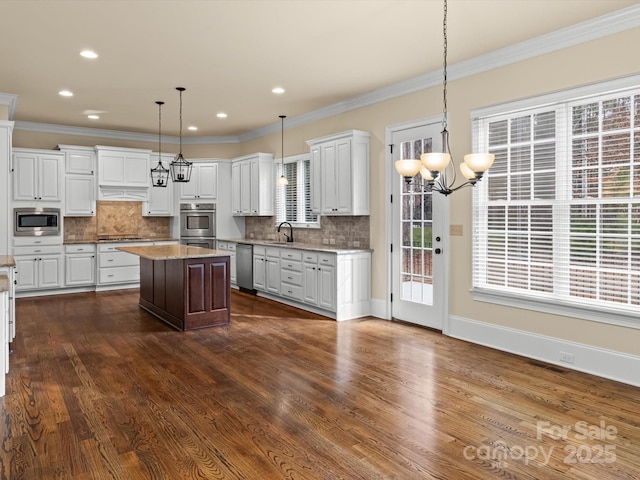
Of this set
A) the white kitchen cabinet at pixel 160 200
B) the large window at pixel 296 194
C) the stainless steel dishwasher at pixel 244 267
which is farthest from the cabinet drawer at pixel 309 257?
the white kitchen cabinet at pixel 160 200

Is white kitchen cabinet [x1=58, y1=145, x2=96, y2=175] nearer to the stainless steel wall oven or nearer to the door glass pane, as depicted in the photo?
the stainless steel wall oven

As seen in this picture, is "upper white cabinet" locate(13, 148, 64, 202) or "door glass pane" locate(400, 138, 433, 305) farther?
"upper white cabinet" locate(13, 148, 64, 202)

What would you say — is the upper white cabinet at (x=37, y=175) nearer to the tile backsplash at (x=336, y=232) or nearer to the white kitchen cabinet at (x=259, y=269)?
the white kitchen cabinet at (x=259, y=269)

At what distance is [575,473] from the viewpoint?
236cm

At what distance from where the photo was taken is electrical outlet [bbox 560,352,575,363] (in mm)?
4004

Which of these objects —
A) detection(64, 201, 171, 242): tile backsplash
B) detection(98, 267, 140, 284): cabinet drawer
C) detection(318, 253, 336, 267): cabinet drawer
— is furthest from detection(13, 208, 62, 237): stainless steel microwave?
detection(318, 253, 336, 267): cabinet drawer

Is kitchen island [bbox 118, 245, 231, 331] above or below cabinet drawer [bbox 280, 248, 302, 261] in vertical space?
below

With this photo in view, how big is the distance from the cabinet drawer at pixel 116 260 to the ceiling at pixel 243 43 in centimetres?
272

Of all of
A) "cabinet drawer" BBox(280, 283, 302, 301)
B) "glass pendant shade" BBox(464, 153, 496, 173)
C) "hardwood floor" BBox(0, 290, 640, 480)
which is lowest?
"hardwood floor" BBox(0, 290, 640, 480)

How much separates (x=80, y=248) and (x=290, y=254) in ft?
12.7

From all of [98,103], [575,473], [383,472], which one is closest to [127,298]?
[98,103]

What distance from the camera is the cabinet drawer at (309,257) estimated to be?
20.2ft

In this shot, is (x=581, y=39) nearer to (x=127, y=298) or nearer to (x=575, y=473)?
(x=575, y=473)

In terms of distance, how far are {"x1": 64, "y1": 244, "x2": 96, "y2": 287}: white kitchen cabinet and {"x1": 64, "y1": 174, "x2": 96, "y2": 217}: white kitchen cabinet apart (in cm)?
60
